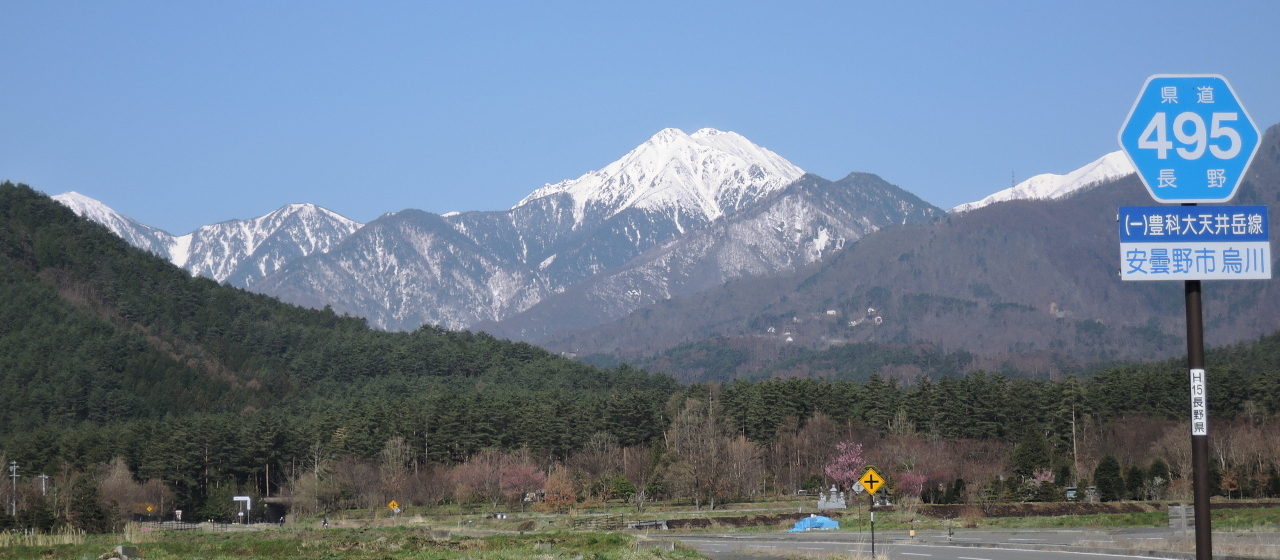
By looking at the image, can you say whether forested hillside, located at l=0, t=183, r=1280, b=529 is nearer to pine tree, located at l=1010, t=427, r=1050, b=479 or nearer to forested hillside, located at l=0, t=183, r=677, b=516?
pine tree, located at l=1010, t=427, r=1050, b=479

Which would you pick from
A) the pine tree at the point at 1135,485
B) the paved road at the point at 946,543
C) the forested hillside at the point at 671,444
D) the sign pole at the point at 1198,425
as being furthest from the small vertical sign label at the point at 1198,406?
the pine tree at the point at 1135,485

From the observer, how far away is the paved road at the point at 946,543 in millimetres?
30812

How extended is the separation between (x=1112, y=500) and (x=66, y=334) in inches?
5651

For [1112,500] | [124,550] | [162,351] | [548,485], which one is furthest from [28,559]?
[162,351]

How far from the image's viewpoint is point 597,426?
106875 mm

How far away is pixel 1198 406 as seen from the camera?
9.48 m

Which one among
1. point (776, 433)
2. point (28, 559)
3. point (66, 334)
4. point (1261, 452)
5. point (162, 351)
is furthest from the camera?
point (162, 351)

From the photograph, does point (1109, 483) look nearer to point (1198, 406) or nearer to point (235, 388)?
point (1198, 406)

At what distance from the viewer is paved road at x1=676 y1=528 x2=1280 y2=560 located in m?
30.8

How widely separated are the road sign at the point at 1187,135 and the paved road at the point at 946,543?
1893 centimetres

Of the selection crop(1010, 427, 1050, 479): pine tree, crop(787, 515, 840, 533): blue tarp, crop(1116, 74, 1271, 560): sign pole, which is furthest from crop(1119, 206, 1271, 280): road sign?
crop(1010, 427, 1050, 479): pine tree

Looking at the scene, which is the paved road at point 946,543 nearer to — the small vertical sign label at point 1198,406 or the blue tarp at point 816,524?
the blue tarp at point 816,524

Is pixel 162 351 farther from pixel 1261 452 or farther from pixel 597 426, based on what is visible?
pixel 1261 452

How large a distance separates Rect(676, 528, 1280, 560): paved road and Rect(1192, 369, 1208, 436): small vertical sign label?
18.7 m
